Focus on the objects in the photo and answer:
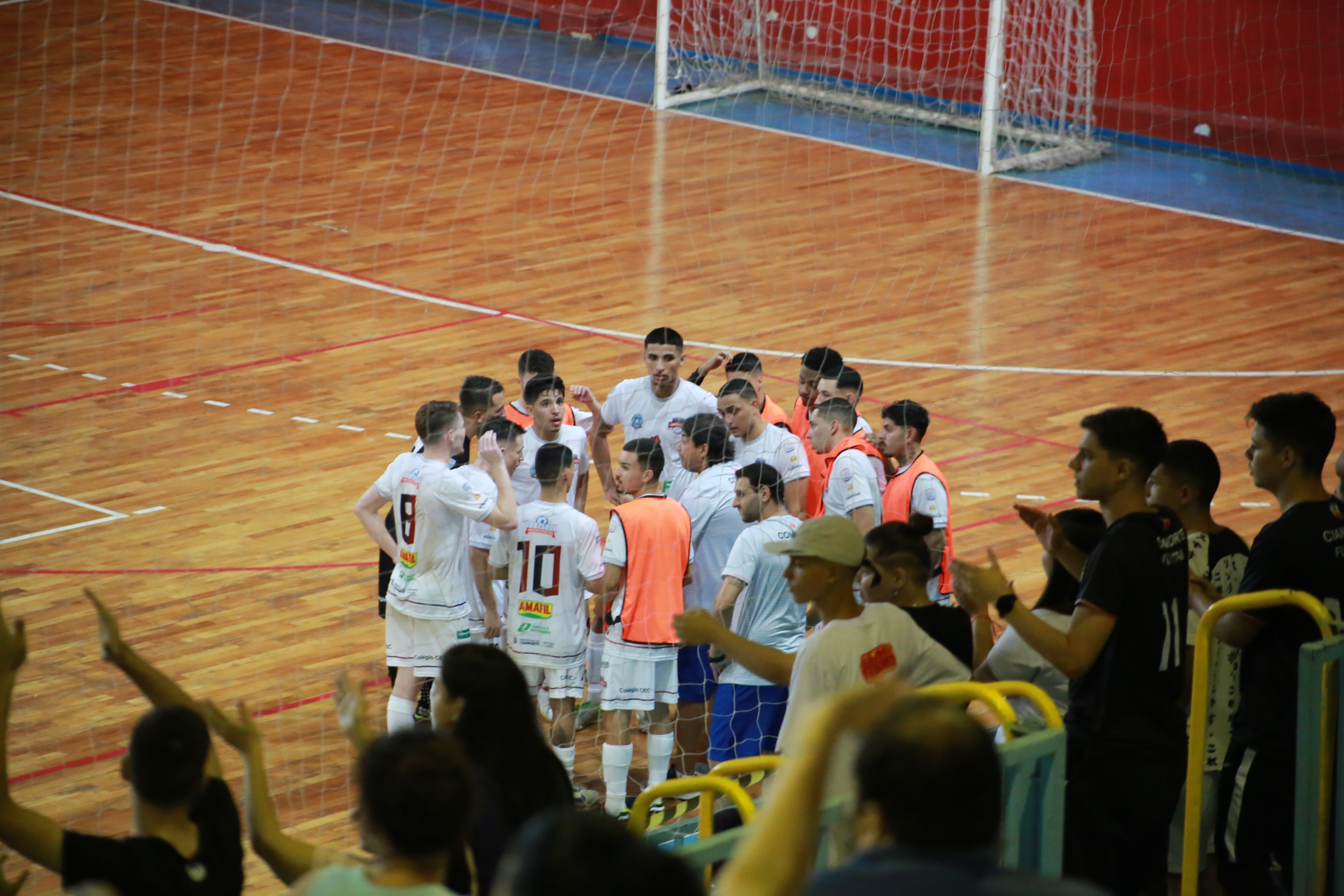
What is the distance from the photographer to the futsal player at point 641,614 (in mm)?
7055

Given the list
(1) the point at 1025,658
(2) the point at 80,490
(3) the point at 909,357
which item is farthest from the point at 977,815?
(3) the point at 909,357

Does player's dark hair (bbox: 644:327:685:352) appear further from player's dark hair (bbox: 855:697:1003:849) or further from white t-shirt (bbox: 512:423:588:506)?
player's dark hair (bbox: 855:697:1003:849)

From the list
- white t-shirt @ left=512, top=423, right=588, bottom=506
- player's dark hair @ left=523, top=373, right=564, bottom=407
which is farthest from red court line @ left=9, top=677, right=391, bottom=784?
player's dark hair @ left=523, top=373, right=564, bottom=407

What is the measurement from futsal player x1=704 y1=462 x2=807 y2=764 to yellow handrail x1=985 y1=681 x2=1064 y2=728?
2589 millimetres

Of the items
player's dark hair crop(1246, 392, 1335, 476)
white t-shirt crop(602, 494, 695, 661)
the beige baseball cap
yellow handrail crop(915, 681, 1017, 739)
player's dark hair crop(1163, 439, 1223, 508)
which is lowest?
white t-shirt crop(602, 494, 695, 661)

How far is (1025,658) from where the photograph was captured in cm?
538

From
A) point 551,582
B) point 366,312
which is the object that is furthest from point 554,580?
point 366,312

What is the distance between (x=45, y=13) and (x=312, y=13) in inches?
150

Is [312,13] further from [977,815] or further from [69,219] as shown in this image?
[977,815]

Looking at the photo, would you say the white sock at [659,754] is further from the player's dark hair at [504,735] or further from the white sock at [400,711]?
the player's dark hair at [504,735]

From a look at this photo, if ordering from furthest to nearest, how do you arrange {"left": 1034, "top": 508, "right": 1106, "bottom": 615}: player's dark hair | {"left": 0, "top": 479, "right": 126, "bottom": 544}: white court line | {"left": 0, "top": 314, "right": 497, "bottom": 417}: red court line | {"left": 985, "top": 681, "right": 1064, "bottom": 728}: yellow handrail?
1. {"left": 0, "top": 314, "right": 497, "bottom": 417}: red court line
2. {"left": 0, "top": 479, "right": 126, "bottom": 544}: white court line
3. {"left": 1034, "top": 508, "right": 1106, "bottom": 615}: player's dark hair
4. {"left": 985, "top": 681, "right": 1064, "bottom": 728}: yellow handrail

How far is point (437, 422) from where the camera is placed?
24.6ft

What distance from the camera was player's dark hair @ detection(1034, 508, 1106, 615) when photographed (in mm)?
5336

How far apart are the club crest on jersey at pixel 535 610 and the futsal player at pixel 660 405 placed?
1382mm
